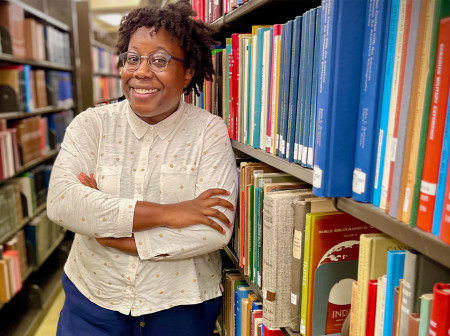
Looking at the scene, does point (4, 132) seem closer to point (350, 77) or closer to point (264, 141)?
point (264, 141)

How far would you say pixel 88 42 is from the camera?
4.45m

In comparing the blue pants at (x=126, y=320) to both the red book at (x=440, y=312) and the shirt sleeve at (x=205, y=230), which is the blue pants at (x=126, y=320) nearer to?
the shirt sleeve at (x=205, y=230)

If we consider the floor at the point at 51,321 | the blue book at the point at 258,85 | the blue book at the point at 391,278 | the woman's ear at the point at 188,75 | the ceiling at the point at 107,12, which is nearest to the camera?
the blue book at the point at 391,278

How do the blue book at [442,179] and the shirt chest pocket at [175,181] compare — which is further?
the shirt chest pocket at [175,181]

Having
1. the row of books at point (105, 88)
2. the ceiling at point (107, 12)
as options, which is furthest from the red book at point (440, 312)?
the ceiling at point (107, 12)

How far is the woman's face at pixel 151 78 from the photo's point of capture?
1234mm

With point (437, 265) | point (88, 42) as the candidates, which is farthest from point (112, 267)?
point (88, 42)

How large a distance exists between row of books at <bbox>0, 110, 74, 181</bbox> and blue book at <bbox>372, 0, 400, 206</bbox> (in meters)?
2.32

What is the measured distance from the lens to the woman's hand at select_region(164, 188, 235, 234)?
1.15 m

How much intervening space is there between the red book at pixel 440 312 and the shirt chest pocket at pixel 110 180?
0.95 m

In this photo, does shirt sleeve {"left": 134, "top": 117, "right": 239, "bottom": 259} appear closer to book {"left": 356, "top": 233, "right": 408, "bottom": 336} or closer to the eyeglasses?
the eyeglasses

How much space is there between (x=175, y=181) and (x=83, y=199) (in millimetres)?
277

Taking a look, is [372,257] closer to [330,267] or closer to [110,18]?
[330,267]

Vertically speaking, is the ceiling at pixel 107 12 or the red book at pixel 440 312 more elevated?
the ceiling at pixel 107 12
